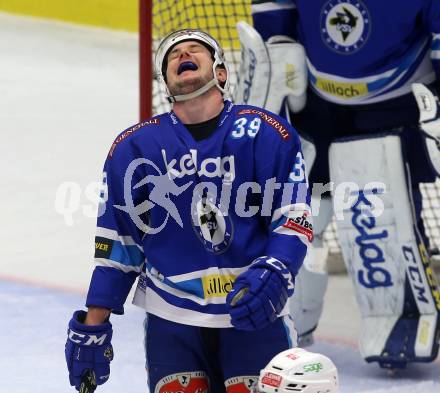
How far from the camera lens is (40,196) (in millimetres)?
6715

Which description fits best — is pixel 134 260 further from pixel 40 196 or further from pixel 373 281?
pixel 40 196

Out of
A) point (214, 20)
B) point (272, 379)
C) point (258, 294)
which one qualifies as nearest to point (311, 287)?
point (258, 294)

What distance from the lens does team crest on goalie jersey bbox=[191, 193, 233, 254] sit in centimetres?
310

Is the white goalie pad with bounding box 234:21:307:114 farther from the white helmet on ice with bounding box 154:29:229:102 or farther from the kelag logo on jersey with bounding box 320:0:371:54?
the white helmet on ice with bounding box 154:29:229:102

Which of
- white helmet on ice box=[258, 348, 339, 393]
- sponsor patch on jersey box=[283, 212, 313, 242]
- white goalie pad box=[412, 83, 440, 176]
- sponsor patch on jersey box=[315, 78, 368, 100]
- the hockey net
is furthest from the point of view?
the hockey net

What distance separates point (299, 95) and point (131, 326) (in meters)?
1.04

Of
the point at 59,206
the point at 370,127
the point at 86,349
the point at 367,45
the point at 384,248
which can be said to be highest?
the point at 367,45

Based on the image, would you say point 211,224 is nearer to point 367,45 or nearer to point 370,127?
point 367,45

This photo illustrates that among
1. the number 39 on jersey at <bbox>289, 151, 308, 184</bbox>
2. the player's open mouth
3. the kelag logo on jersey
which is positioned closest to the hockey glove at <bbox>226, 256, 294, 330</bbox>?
the number 39 on jersey at <bbox>289, 151, 308, 184</bbox>

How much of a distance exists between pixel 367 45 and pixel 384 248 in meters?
0.65

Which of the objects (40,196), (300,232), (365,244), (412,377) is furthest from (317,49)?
(40,196)

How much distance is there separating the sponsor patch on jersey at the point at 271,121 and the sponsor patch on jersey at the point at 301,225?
0.58 ft

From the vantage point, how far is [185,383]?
3131 millimetres

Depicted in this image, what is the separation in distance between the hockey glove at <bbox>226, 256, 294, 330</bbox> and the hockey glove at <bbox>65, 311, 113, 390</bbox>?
1.12 feet
